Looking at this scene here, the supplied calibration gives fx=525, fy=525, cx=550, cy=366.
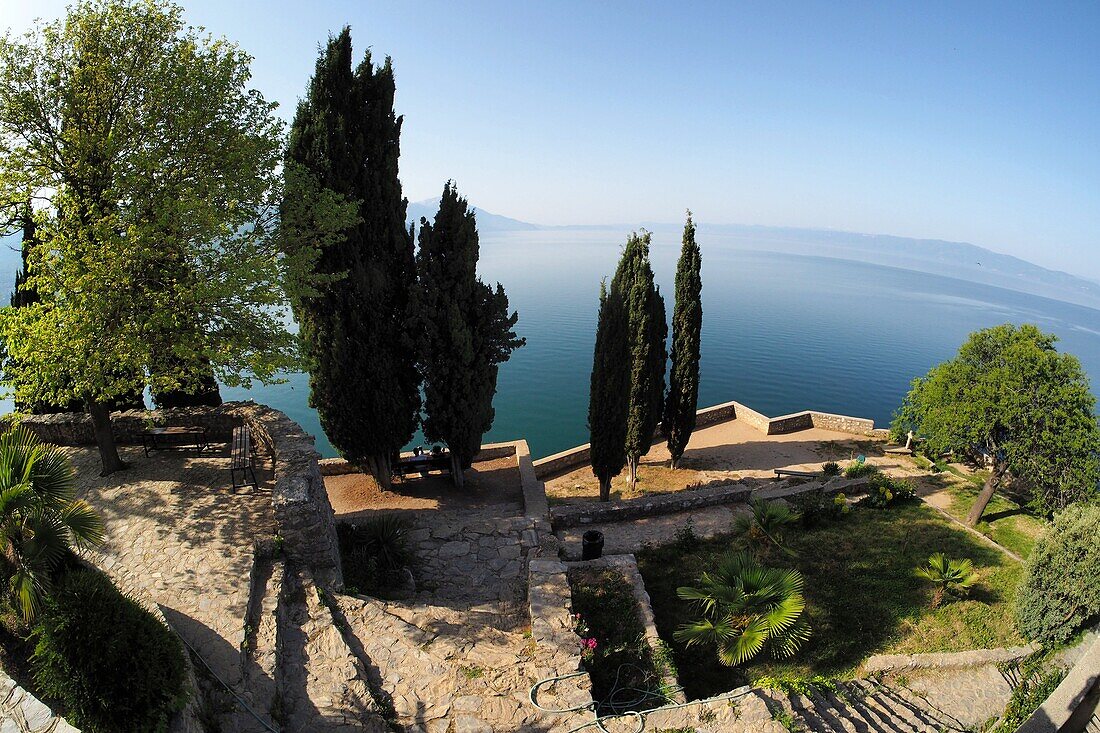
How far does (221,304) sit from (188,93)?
426cm

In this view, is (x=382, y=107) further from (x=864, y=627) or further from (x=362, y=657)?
(x=864, y=627)

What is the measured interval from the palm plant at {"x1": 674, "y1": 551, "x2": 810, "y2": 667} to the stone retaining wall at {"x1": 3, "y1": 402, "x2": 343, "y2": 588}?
6.09 metres

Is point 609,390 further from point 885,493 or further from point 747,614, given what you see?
point 747,614

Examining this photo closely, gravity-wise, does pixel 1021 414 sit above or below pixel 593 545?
above

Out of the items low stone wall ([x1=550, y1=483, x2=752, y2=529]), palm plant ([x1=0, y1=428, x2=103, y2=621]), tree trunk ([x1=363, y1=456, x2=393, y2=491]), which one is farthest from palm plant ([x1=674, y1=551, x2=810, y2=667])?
tree trunk ([x1=363, y1=456, x2=393, y2=491])

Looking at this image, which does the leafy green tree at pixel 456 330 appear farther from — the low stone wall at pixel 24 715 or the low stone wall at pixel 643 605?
the low stone wall at pixel 24 715

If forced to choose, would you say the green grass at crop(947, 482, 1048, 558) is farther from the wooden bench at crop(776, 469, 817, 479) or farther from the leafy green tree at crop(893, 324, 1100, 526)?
the wooden bench at crop(776, 469, 817, 479)

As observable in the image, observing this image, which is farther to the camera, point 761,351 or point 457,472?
point 761,351

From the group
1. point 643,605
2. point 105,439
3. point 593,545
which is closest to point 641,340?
point 593,545

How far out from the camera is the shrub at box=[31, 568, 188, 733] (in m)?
4.75

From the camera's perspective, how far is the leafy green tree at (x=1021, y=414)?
12.5 metres

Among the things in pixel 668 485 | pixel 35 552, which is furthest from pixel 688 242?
pixel 35 552

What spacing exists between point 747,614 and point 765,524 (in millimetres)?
4186

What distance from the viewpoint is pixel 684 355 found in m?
20.4
